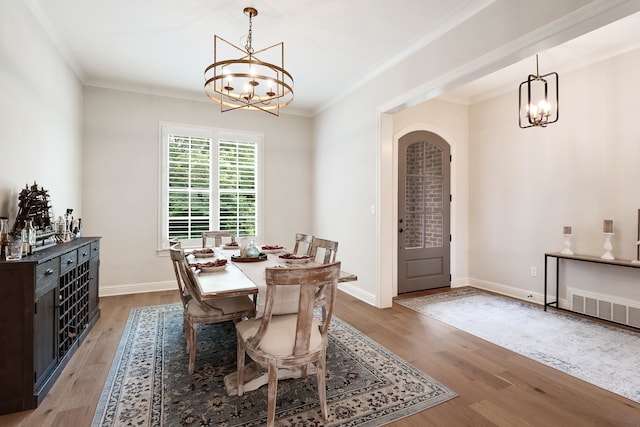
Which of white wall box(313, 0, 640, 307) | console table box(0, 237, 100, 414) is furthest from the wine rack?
white wall box(313, 0, 640, 307)

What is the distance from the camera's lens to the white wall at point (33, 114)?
2498 millimetres

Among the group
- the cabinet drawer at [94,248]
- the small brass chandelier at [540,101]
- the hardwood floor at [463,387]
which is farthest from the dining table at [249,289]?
the small brass chandelier at [540,101]

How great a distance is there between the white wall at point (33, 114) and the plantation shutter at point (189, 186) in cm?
126

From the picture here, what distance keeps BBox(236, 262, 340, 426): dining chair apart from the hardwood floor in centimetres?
69

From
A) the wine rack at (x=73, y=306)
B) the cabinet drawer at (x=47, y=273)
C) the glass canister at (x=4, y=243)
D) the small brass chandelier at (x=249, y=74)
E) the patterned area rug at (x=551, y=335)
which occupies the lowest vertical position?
the patterned area rug at (x=551, y=335)

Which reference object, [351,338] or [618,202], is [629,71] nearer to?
[618,202]

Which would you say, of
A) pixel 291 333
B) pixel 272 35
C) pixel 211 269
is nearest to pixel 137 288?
pixel 211 269

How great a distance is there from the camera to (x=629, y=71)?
357cm

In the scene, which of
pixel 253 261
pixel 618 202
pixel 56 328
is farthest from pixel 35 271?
pixel 618 202

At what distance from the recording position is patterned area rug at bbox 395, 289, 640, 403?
8.23 feet

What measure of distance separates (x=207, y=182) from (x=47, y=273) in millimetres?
3064

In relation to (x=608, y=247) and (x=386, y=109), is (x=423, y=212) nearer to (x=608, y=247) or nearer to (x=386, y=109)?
(x=386, y=109)

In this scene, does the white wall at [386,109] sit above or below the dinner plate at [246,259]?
above

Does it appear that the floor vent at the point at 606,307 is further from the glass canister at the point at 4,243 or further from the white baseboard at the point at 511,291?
the glass canister at the point at 4,243
